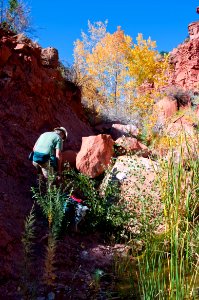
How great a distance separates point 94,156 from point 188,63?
81.1 feet

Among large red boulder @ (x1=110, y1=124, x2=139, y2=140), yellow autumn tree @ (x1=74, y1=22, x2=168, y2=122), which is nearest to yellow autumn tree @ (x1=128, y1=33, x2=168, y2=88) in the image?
yellow autumn tree @ (x1=74, y1=22, x2=168, y2=122)

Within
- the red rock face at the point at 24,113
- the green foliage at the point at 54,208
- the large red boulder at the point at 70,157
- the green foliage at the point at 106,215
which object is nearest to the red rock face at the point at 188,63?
the red rock face at the point at 24,113

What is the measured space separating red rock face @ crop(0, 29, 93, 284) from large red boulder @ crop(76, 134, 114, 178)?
1.07m

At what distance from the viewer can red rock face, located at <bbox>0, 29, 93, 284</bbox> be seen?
580cm

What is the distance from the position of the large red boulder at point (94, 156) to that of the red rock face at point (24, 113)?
3.51ft

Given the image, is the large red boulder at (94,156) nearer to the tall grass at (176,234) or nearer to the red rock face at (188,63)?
the tall grass at (176,234)

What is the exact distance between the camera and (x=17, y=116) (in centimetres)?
786

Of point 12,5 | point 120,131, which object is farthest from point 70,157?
point 12,5

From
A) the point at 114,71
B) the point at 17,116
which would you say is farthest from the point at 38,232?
the point at 114,71

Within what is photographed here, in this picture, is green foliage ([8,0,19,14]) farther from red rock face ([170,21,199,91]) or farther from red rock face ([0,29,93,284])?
red rock face ([170,21,199,91])

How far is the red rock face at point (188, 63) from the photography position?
28922 millimetres

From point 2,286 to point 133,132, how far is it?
7582mm

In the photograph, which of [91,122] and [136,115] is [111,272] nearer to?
[91,122]

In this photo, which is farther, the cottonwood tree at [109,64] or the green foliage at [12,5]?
the cottonwood tree at [109,64]
